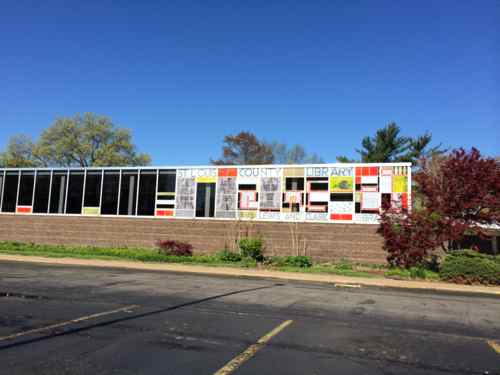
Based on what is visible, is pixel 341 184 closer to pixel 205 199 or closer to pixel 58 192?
pixel 205 199

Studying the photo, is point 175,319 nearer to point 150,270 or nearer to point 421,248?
point 150,270

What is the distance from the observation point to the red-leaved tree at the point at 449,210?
52.1 ft

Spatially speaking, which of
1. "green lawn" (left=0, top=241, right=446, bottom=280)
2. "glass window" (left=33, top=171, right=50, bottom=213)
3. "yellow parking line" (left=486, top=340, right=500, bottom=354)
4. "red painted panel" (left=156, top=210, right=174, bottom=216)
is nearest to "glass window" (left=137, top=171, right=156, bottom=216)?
"red painted panel" (left=156, top=210, right=174, bottom=216)

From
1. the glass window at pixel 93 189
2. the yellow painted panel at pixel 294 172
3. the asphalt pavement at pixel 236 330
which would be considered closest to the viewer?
the asphalt pavement at pixel 236 330

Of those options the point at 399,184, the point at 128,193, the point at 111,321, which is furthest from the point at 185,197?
the point at 111,321

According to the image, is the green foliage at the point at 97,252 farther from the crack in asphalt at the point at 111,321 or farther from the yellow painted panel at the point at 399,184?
the yellow painted panel at the point at 399,184

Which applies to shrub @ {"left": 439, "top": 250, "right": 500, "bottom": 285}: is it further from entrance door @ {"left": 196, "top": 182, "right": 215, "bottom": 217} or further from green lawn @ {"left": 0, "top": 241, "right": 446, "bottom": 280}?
entrance door @ {"left": 196, "top": 182, "right": 215, "bottom": 217}

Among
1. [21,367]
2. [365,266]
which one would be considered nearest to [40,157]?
[365,266]

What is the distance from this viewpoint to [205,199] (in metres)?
23.9

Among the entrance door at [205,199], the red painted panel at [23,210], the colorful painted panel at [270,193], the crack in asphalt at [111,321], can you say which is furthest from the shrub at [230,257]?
the red painted panel at [23,210]

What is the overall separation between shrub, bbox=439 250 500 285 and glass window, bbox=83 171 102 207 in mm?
19505

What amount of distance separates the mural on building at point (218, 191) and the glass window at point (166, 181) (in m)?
0.04

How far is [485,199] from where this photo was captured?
51.6 feet

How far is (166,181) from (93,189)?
487 cm
